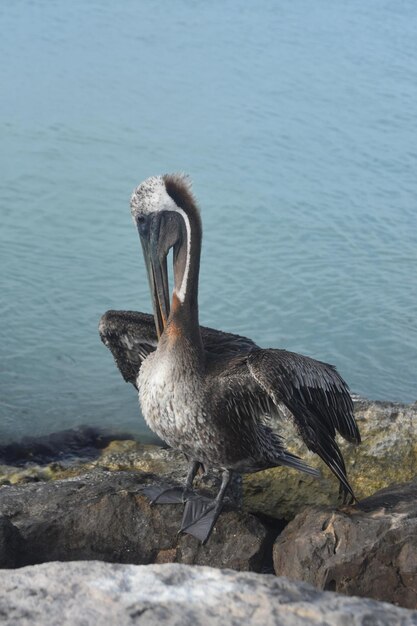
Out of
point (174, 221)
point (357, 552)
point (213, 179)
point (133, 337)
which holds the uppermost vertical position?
point (213, 179)

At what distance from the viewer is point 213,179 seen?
33.1 feet

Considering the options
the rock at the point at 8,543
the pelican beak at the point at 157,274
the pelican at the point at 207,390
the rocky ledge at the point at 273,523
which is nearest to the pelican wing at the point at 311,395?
the pelican at the point at 207,390

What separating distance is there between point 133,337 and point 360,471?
1256mm

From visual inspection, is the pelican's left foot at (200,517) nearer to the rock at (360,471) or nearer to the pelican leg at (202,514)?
the pelican leg at (202,514)

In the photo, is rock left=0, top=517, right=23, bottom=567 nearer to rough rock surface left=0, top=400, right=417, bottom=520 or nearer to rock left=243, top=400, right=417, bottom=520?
rough rock surface left=0, top=400, right=417, bottom=520

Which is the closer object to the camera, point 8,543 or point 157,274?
point 8,543

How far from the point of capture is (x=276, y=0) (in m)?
16.3

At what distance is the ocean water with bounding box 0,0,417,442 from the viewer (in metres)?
7.32

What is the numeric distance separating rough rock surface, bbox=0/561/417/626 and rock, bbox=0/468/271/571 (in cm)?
175

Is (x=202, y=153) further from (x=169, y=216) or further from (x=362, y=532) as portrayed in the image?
(x=362, y=532)

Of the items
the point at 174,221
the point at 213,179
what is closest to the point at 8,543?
the point at 174,221

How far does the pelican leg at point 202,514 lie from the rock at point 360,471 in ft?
1.45

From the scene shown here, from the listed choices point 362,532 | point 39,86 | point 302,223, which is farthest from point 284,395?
point 39,86

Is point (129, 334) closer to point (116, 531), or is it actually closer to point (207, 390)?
point (207, 390)
